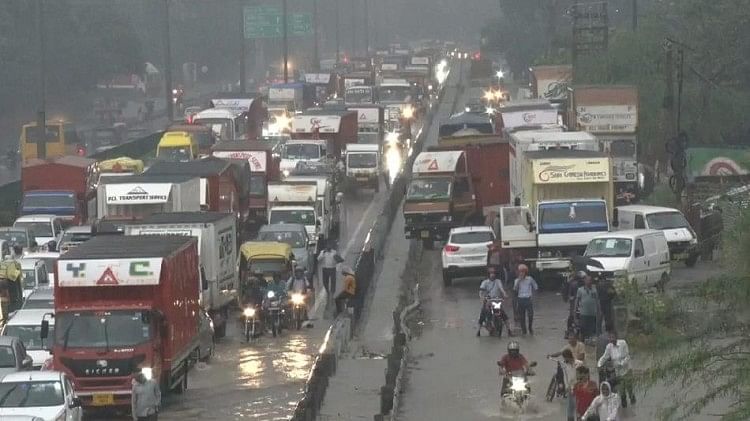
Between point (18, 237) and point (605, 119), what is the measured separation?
17686 mm

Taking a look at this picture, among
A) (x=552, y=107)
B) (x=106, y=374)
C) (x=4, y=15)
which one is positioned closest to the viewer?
(x=106, y=374)

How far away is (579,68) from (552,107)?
14727 mm

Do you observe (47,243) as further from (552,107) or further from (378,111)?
(378,111)

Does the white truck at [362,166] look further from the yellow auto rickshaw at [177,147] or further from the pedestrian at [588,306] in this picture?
the pedestrian at [588,306]

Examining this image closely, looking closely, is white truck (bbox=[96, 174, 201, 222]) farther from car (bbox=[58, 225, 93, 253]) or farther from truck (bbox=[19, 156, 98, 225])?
truck (bbox=[19, 156, 98, 225])

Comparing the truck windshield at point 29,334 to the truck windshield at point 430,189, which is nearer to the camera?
the truck windshield at point 29,334

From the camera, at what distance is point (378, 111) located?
7719 centimetres

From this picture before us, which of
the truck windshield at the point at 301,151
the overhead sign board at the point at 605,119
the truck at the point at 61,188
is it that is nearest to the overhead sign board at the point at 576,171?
the overhead sign board at the point at 605,119

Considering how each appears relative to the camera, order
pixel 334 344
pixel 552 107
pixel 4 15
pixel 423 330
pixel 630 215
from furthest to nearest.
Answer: pixel 4 15
pixel 552 107
pixel 630 215
pixel 423 330
pixel 334 344

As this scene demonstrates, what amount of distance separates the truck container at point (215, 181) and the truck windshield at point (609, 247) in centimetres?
1064

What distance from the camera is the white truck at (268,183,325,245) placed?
156 feet

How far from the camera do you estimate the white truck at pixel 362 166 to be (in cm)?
6312

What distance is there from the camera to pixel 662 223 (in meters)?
41.5

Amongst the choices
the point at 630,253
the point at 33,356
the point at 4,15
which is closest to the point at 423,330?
the point at 630,253
